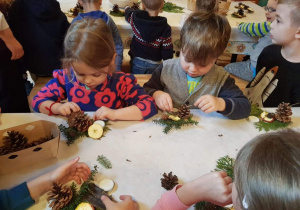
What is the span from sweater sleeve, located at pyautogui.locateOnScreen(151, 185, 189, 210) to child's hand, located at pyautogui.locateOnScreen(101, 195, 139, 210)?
56mm

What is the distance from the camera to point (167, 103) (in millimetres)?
1060

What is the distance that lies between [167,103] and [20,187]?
0.63 meters

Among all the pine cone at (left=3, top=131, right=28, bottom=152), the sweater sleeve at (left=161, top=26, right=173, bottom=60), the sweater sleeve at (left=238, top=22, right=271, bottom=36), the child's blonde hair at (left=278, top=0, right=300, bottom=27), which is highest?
the child's blonde hair at (left=278, top=0, right=300, bottom=27)

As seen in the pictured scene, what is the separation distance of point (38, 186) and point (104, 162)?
0.20 meters

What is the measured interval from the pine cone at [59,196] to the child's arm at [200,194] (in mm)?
235

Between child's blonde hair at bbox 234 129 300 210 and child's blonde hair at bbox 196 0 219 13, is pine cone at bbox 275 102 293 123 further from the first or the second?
child's blonde hair at bbox 196 0 219 13

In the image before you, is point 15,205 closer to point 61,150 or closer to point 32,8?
point 61,150

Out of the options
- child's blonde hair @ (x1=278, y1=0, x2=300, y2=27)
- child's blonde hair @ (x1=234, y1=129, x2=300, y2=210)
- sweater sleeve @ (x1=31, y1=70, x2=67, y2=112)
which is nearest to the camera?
child's blonde hair @ (x1=234, y1=129, x2=300, y2=210)

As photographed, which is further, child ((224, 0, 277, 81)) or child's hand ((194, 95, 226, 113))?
child ((224, 0, 277, 81))

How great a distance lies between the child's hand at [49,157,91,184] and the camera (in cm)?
70

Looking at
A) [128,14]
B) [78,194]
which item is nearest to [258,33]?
[128,14]

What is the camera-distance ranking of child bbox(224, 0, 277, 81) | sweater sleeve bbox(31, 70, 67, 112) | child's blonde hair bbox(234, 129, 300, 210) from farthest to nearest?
child bbox(224, 0, 277, 81) < sweater sleeve bbox(31, 70, 67, 112) < child's blonde hair bbox(234, 129, 300, 210)

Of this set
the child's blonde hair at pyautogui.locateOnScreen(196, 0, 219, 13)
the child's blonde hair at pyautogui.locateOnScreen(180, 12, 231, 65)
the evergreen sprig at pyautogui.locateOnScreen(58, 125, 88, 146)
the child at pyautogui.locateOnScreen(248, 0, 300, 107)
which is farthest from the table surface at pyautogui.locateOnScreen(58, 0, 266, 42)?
the evergreen sprig at pyautogui.locateOnScreen(58, 125, 88, 146)

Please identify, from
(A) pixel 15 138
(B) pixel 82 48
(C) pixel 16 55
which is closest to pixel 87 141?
(A) pixel 15 138
